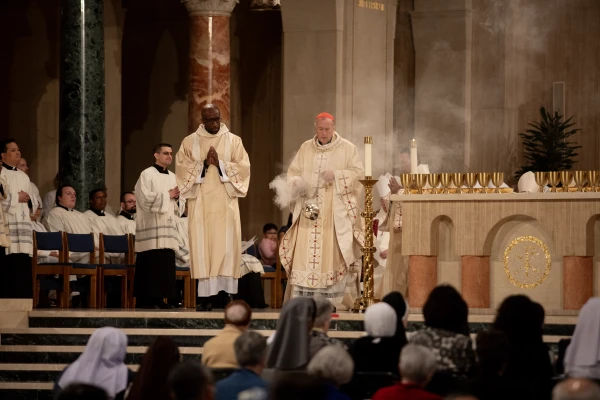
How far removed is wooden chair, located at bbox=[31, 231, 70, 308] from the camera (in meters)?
11.8

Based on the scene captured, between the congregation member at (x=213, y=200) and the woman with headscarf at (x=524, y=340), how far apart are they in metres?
4.91

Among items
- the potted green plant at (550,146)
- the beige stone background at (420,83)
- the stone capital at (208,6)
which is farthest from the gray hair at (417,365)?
the beige stone background at (420,83)

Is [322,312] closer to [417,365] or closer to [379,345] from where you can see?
[379,345]

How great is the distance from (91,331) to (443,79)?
7846 mm

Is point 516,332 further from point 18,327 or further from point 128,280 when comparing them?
point 128,280

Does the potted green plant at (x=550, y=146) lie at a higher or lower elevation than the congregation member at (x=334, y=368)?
higher

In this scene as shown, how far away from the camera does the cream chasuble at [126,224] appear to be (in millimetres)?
13422

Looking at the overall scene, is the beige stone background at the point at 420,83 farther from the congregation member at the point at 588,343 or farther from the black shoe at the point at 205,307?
the congregation member at the point at 588,343

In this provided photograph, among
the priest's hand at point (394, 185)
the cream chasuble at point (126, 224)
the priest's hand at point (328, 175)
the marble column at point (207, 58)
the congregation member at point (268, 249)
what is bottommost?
the congregation member at point (268, 249)

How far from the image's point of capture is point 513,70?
16.9 meters

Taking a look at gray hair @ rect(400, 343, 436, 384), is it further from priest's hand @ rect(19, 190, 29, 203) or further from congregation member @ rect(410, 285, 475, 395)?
priest's hand @ rect(19, 190, 29, 203)

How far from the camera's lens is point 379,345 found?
22.1 ft

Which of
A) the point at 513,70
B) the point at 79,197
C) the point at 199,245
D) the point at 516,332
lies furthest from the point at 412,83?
the point at 516,332

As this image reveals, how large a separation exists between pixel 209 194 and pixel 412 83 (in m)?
6.36
